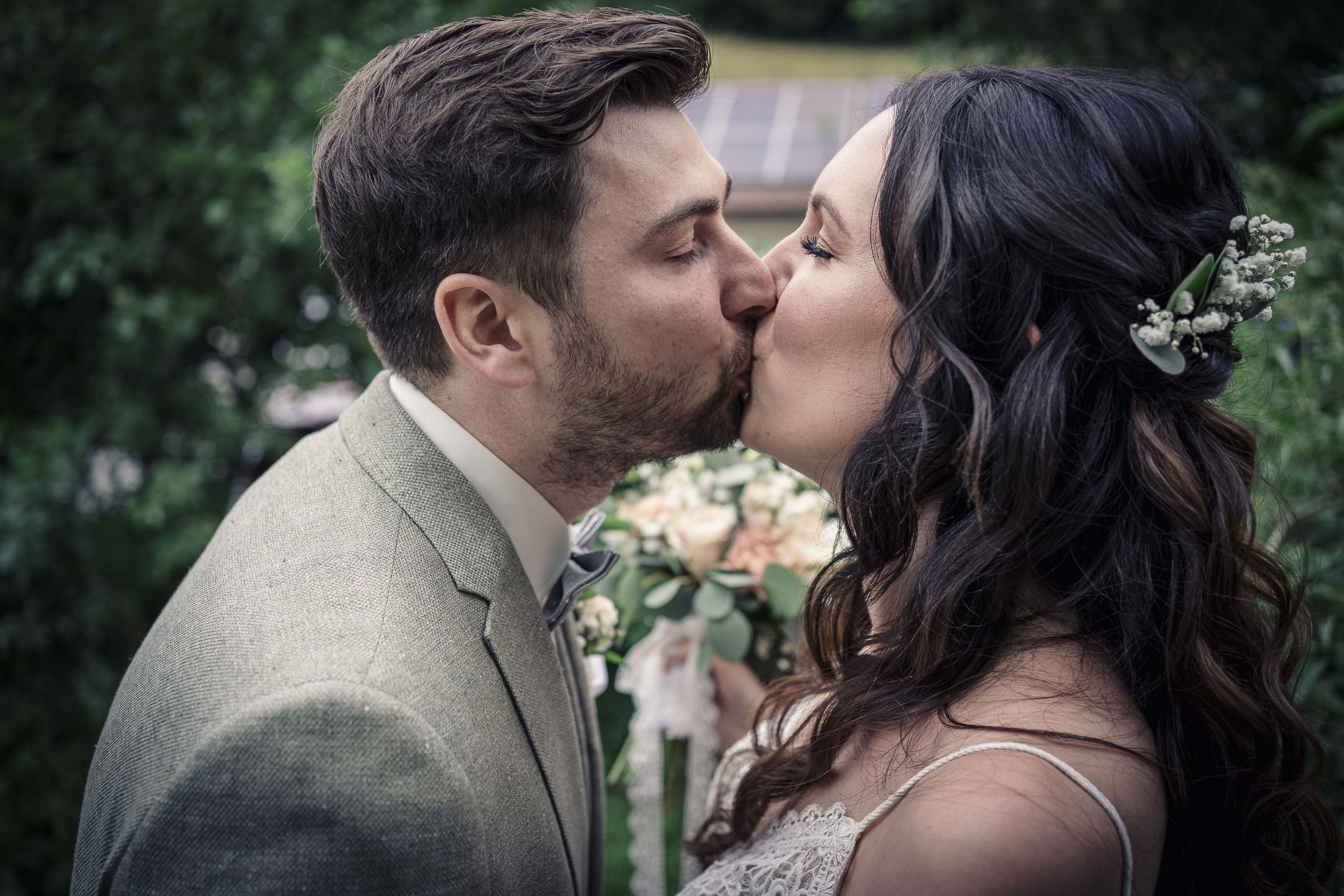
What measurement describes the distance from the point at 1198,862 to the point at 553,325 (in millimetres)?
1767

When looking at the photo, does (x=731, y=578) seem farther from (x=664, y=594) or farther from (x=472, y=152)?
(x=472, y=152)

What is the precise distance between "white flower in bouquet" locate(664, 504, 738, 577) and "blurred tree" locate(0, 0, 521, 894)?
100 inches

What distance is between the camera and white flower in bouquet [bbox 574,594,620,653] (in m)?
2.38

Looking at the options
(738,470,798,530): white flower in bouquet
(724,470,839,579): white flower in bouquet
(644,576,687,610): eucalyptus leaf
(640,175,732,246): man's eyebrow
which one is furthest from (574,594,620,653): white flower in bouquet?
(640,175,732,246): man's eyebrow

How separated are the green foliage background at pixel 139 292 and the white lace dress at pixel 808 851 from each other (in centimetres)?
322

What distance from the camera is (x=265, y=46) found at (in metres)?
4.45

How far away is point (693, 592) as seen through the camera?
8.25ft

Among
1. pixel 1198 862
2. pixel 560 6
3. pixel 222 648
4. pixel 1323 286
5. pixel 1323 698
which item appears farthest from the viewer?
pixel 560 6

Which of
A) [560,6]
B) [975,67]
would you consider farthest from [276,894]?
[560,6]

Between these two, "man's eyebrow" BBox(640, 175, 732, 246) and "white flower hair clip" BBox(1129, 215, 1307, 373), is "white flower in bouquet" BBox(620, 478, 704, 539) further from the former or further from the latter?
"white flower hair clip" BBox(1129, 215, 1307, 373)

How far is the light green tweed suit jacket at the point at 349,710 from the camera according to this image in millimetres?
1322

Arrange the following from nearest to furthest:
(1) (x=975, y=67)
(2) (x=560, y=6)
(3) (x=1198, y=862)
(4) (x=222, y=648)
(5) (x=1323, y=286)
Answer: (4) (x=222, y=648) < (3) (x=1198, y=862) < (1) (x=975, y=67) < (5) (x=1323, y=286) < (2) (x=560, y=6)

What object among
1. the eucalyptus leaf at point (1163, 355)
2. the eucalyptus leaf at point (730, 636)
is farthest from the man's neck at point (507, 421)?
the eucalyptus leaf at point (1163, 355)

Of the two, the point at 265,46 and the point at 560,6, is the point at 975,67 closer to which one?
the point at 560,6
